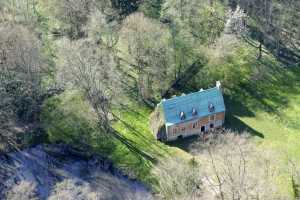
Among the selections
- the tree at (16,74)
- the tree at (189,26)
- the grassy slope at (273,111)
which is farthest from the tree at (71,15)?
the grassy slope at (273,111)

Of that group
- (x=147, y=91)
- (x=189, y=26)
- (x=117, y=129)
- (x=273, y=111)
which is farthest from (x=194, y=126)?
(x=189, y=26)

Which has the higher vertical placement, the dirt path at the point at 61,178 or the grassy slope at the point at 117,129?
the grassy slope at the point at 117,129

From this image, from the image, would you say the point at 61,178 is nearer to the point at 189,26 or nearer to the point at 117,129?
the point at 117,129

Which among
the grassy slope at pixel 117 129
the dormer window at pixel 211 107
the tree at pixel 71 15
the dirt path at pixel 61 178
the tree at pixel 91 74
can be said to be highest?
the tree at pixel 71 15

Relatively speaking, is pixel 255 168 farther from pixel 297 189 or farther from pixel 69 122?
pixel 69 122

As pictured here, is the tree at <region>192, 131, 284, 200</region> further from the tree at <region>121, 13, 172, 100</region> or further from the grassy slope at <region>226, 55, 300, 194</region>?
the tree at <region>121, 13, 172, 100</region>

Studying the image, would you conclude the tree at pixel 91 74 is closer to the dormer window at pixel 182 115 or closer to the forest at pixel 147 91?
the forest at pixel 147 91

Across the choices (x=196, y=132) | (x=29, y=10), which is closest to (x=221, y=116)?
(x=196, y=132)

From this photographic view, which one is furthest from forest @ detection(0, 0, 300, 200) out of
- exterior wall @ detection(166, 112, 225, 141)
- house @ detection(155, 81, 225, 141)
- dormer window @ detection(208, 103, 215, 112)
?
dormer window @ detection(208, 103, 215, 112)
